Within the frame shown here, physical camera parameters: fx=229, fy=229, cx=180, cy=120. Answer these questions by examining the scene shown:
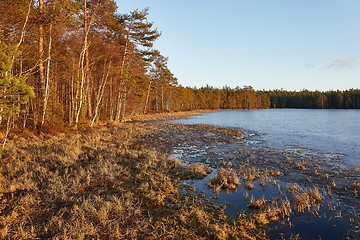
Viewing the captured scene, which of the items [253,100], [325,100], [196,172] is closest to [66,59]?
[196,172]

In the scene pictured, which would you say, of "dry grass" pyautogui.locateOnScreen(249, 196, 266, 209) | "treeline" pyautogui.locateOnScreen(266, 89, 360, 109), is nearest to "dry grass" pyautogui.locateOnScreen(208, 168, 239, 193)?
"dry grass" pyautogui.locateOnScreen(249, 196, 266, 209)

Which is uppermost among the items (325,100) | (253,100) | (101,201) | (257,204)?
(253,100)

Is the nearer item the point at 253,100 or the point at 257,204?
the point at 257,204

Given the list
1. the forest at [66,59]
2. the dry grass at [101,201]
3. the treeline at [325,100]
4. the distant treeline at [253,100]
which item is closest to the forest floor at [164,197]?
the dry grass at [101,201]

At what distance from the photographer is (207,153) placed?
48.5 ft

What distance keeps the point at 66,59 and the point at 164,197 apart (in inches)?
689

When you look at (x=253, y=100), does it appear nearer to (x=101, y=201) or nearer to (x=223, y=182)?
(x=223, y=182)

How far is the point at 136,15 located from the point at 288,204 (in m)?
29.0

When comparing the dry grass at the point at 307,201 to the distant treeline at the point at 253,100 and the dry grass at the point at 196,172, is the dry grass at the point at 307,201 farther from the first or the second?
the distant treeline at the point at 253,100

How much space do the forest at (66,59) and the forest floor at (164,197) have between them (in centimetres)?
248

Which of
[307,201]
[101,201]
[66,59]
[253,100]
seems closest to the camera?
[101,201]

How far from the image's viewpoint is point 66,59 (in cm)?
1986

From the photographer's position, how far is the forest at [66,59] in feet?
23.9

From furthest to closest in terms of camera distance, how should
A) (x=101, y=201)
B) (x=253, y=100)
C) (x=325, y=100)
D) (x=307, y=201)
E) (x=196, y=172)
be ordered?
(x=253, y=100), (x=325, y=100), (x=196, y=172), (x=307, y=201), (x=101, y=201)
